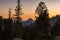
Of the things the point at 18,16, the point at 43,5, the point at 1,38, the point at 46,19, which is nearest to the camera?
the point at 1,38

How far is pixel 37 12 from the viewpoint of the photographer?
70.2 metres

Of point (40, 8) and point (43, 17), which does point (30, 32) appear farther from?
point (40, 8)

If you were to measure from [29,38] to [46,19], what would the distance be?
111 feet

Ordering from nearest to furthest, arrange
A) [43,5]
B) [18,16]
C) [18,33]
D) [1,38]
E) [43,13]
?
1. [1,38]
2. [18,33]
3. [43,13]
4. [43,5]
5. [18,16]

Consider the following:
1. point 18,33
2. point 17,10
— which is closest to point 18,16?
point 17,10

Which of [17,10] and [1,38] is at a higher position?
[17,10]

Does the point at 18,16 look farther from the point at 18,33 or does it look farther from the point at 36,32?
the point at 36,32

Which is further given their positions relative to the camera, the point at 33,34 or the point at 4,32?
the point at 4,32

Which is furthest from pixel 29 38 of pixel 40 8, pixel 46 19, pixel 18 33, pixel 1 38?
pixel 40 8

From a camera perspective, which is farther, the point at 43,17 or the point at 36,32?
the point at 43,17

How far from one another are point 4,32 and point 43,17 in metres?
30.4

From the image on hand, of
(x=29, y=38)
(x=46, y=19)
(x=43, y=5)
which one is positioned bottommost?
(x=29, y=38)

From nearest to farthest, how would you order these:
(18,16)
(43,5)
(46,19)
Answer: (46,19) < (43,5) < (18,16)

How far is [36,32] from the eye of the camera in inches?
983
